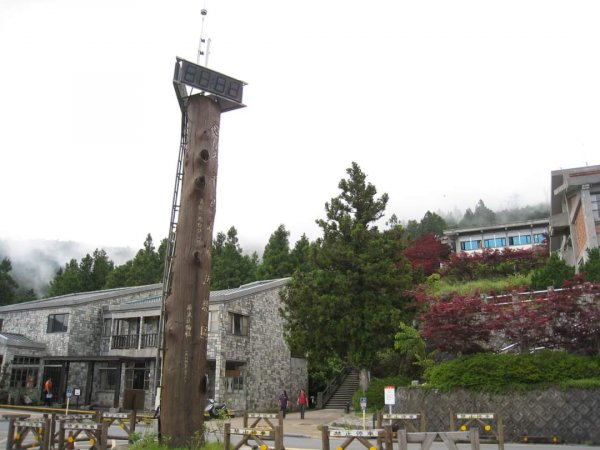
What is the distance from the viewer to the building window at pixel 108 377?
33.4m

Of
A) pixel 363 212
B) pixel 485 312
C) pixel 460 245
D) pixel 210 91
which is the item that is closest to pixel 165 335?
pixel 210 91

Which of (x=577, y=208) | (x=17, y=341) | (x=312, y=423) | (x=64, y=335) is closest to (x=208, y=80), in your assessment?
(x=312, y=423)

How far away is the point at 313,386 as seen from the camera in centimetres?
3775

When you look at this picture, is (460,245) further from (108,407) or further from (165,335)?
(165,335)

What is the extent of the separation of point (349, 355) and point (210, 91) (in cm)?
1625

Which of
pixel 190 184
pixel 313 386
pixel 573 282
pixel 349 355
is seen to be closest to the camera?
pixel 190 184

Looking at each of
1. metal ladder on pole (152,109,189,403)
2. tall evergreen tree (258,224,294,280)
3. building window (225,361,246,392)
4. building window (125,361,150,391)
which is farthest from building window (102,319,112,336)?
metal ladder on pole (152,109,189,403)

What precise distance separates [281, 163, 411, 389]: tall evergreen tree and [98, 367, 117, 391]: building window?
1368 centimetres

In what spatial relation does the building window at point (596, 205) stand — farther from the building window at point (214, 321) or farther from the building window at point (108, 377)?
the building window at point (108, 377)

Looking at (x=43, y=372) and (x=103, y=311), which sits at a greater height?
(x=103, y=311)

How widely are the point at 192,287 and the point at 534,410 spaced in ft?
44.2

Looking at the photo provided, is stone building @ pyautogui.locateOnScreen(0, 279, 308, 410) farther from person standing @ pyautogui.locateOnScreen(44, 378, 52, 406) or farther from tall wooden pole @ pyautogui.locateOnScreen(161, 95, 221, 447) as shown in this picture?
tall wooden pole @ pyautogui.locateOnScreen(161, 95, 221, 447)

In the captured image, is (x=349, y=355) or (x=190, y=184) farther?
(x=349, y=355)

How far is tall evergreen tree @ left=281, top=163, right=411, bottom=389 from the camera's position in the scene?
2348 cm
